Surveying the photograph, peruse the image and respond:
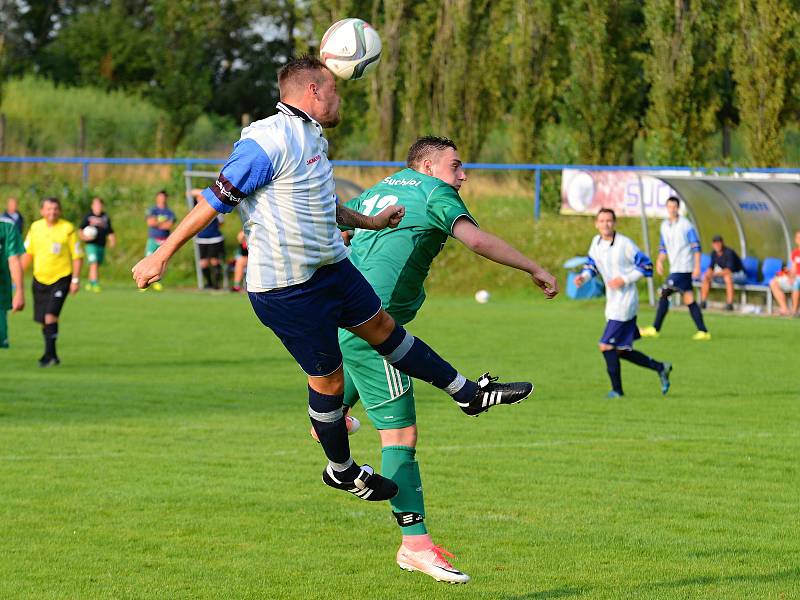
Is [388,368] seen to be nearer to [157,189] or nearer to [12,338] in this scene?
[12,338]

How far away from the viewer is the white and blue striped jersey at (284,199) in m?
6.03

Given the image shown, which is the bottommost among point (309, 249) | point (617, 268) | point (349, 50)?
point (617, 268)

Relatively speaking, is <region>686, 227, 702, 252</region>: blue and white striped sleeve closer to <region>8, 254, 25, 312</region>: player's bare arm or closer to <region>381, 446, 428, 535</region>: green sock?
<region>8, 254, 25, 312</region>: player's bare arm

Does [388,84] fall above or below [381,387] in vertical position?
above

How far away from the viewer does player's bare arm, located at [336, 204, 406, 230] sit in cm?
655

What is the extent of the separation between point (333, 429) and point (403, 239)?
3.36 ft

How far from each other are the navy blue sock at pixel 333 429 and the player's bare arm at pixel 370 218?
0.78 m

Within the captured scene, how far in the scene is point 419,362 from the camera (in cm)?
668

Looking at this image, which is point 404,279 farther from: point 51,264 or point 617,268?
point 51,264

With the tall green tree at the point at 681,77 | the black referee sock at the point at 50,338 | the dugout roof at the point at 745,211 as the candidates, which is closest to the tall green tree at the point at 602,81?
the tall green tree at the point at 681,77

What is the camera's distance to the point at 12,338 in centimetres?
2162

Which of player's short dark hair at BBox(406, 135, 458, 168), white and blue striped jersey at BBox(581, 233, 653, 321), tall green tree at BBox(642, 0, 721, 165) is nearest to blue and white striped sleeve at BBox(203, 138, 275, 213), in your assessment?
player's short dark hair at BBox(406, 135, 458, 168)

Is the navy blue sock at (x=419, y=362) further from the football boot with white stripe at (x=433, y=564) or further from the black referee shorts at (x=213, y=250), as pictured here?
the black referee shorts at (x=213, y=250)

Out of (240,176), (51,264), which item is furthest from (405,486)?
(51,264)
